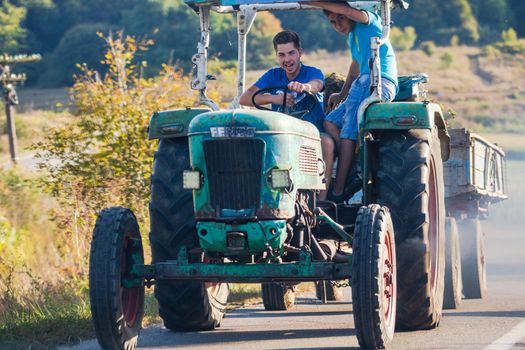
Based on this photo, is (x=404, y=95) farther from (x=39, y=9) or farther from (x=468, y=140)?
(x=39, y=9)

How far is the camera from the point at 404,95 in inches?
477

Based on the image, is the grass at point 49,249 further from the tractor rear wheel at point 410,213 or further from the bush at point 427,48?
the bush at point 427,48

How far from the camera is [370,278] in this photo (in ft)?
29.7

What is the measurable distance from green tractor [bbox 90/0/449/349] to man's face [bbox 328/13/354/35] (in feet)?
0.88

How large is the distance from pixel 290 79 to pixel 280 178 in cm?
204

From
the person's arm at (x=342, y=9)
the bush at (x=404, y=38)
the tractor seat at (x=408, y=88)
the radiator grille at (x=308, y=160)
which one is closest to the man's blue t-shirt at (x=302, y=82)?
the person's arm at (x=342, y=9)

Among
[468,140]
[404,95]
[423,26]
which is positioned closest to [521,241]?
[468,140]

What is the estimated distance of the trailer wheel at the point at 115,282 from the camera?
30.2 feet

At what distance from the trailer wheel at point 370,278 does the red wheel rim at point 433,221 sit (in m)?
1.79

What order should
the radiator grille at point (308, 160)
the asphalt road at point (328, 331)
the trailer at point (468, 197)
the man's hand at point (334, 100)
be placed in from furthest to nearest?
the trailer at point (468, 197) < the man's hand at point (334, 100) < the asphalt road at point (328, 331) < the radiator grille at point (308, 160)

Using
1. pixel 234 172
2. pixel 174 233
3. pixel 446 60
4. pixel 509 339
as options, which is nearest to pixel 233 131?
pixel 234 172

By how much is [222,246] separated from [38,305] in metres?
3.15

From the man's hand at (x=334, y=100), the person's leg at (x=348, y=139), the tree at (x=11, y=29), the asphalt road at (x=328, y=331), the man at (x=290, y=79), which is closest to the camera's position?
the asphalt road at (x=328, y=331)

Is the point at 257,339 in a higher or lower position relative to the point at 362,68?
lower
